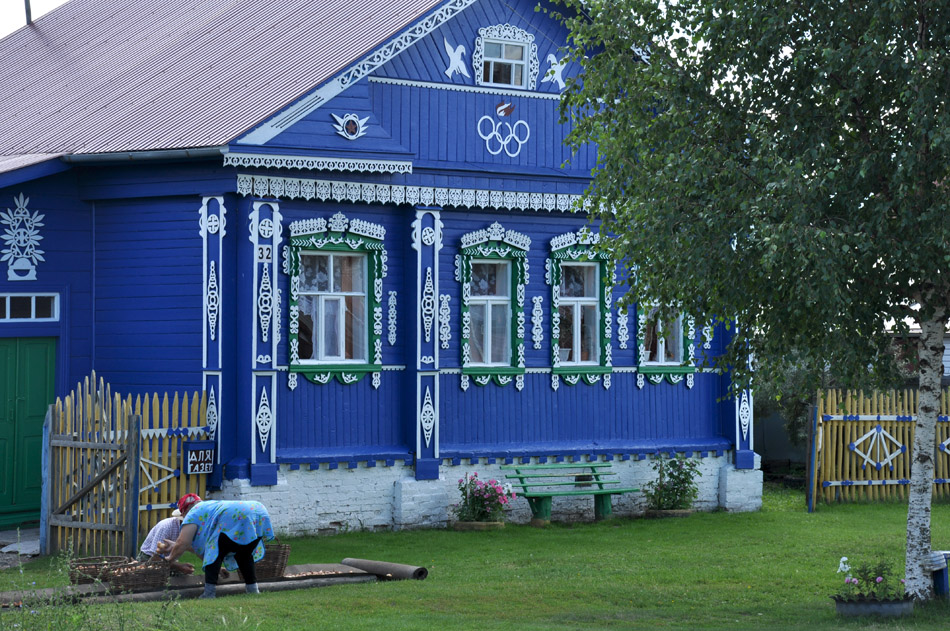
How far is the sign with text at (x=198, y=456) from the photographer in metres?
15.7

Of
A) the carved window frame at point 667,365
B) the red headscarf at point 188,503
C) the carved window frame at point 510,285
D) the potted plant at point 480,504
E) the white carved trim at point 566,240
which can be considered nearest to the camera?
the red headscarf at point 188,503

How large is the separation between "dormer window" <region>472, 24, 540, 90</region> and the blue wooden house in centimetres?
3

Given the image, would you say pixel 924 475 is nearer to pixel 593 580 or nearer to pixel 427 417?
pixel 593 580

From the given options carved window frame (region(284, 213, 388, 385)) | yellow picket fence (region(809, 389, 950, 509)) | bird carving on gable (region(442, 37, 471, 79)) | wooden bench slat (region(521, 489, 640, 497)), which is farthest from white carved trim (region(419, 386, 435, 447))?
yellow picket fence (region(809, 389, 950, 509))

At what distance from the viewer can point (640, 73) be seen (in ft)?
Answer: 41.7

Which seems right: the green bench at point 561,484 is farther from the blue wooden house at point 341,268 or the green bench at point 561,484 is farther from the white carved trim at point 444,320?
the white carved trim at point 444,320

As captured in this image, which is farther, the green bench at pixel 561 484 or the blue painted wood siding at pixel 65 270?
the green bench at pixel 561 484

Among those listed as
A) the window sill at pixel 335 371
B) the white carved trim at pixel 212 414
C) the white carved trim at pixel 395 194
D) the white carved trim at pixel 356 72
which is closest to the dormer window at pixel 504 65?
the white carved trim at pixel 356 72

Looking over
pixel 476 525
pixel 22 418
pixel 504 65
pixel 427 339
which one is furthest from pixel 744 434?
pixel 22 418

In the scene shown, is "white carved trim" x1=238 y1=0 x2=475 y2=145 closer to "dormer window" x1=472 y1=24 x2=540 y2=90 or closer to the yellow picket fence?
"dormer window" x1=472 y1=24 x2=540 y2=90

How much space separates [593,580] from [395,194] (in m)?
5.68

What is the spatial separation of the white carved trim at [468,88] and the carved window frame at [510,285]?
67.5 inches

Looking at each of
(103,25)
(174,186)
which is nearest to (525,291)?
(174,186)

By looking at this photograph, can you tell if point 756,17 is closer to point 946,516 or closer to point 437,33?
point 437,33
